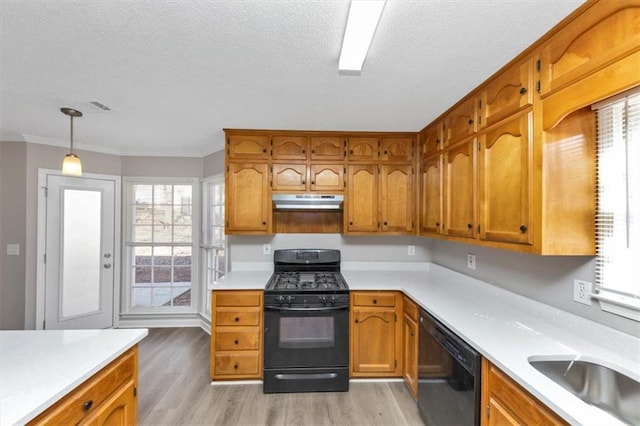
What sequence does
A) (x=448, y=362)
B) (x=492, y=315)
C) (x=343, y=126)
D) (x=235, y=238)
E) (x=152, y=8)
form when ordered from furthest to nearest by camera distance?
(x=235, y=238) → (x=343, y=126) → (x=492, y=315) → (x=448, y=362) → (x=152, y=8)

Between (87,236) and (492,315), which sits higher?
(87,236)

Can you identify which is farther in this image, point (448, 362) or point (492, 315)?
point (492, 315)

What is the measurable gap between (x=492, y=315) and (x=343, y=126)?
6.60ft

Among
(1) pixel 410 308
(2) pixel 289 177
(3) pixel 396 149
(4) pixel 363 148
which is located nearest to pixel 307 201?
(2) pixel 289 177

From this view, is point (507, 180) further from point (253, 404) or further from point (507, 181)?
point (253, 404)

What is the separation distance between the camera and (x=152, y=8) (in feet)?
A: 4.00

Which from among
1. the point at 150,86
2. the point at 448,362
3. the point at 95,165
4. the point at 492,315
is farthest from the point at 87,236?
the point at 492,315

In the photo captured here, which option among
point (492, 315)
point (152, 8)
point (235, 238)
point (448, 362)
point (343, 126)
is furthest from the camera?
point (235, 238)

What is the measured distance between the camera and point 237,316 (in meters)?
2.51

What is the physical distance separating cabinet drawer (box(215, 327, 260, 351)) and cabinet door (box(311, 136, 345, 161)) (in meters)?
1.79

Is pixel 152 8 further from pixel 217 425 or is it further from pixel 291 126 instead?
pixel 217 425

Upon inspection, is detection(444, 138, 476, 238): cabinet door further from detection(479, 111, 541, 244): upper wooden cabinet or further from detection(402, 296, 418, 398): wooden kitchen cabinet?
detection(402, 296, 418, 398): wooden kitchen cabinet

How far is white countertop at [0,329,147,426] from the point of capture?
0.94m

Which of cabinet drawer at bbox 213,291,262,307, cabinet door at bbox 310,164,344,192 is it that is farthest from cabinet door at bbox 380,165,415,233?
cabinet drawer at bbox 213,291,262,307
